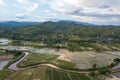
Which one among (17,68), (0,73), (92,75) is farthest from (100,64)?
(0,73)

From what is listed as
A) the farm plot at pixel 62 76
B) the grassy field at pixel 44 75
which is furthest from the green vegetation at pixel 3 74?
the farm plot at pixel 62 76

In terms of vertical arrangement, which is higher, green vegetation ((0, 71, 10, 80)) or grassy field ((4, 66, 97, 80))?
green vegetation ((0, 71, 10, 80))

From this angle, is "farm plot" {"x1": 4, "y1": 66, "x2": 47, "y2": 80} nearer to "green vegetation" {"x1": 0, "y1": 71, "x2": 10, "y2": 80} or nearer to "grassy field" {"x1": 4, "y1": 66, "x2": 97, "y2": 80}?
"grassy field" {"x1": 4, "y1": 66, "x2": 97, "y2": 80}

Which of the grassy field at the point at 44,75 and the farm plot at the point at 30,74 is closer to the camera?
the farm plot at the point at 30,74

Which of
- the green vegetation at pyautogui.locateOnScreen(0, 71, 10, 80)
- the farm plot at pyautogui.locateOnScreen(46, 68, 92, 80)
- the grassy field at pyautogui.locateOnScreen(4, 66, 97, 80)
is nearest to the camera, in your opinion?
the grassy field at pyautogui.locateOnScreen(4, 66, 97, 80)

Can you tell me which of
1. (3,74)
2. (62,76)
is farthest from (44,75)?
(3,74)

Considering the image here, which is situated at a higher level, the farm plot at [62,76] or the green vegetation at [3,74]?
the green vegetation at [3,74]

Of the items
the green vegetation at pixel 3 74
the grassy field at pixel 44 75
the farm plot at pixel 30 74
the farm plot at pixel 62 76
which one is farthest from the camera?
the green vegetation at pixel 3 74

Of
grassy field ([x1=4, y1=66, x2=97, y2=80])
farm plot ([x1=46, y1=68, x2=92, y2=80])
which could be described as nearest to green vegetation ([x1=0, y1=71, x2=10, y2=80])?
grassy field ([x1=4, y1=66, x2=97, y2=80])

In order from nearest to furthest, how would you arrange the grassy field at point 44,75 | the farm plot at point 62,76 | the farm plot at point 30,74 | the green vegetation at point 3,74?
the farm plot at point 30,74 < the grassy field at point 44,75 < the farm plot at point 62,76 < the green vegetation at point 3,74

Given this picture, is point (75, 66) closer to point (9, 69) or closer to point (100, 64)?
point (100, 64)

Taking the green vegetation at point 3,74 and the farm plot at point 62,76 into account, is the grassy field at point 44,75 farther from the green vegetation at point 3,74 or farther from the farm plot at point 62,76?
the green vegetation at point 3,74
